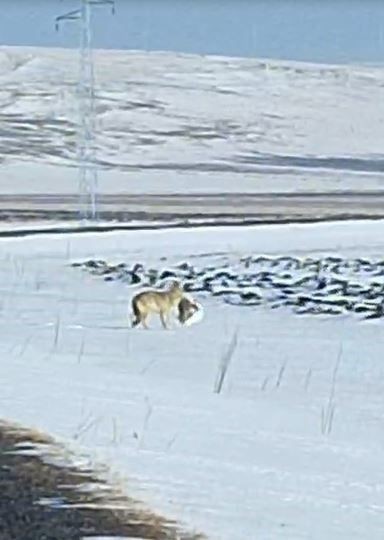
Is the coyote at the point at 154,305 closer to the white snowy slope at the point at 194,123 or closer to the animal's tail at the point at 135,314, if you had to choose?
the animal's tail at the point at 135,314

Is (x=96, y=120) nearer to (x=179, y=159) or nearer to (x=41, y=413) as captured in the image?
(x=179, y=159)

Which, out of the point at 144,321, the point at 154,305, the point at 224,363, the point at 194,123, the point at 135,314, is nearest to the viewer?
the point at 224,363

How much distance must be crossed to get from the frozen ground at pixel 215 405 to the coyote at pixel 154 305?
23 cm

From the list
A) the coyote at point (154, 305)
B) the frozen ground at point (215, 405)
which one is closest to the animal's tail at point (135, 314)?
the coyote at point (154, 305)

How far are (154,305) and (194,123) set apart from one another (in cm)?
5397

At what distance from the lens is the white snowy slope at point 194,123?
54.4 metres

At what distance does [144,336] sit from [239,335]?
0.81 m

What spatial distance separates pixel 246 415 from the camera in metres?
10.2

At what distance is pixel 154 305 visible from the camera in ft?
50.1

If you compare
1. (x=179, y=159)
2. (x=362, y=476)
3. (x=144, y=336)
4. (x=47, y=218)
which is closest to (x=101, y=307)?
(x=144, y=336)

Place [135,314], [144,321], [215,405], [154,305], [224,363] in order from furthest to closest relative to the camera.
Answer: [144,321], [135,314], [154,305], [224,363], [215,405]

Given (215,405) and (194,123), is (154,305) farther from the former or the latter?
(194,123)

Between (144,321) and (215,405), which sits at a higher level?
(215,405)

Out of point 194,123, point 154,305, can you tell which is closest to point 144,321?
point 154,305
